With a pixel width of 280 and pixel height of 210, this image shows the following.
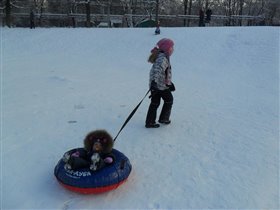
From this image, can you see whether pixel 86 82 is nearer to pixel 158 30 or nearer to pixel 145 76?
pixel 145 76

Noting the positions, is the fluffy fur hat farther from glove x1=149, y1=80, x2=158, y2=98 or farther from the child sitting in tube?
glove x1=149, y1=80, x2=158, y2=98

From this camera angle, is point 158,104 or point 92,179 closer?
point 92,179

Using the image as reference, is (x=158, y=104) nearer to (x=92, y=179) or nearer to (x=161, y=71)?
(x=161, y=71)

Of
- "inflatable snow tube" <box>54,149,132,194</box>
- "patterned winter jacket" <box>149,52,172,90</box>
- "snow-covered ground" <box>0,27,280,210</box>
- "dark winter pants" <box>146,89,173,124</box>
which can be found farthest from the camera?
"dark winter pants" <box>146,89,173,124</box>

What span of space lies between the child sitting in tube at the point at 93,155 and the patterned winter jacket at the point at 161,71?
1895mm

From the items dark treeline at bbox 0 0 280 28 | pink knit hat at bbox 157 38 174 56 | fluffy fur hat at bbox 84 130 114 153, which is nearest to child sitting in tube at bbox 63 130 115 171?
fluffy fur hat at bbox 84 130 114 153

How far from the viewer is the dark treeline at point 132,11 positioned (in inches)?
1193

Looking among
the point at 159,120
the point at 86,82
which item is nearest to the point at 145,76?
the point at 86,82

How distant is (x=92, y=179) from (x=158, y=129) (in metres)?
2.52

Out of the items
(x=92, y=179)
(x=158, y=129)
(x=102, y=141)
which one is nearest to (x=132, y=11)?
(x=158, y=129)

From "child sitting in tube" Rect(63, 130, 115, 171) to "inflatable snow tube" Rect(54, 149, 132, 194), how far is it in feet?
0.19

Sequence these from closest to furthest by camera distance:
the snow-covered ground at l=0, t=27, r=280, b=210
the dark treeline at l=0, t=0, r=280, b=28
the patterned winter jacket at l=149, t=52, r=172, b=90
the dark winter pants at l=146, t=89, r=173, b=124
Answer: the snow-covered ground at l=0, t=27, r=280, b=210
the patterned winter jacket at l=149, t=52, r=172, b=90
the dark winter pants at l=146, t=89, r=173, b=124
the dark treeline at l=0, t=0, r=280, b=28

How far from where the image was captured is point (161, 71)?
5.72 m

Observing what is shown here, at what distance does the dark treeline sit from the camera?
30.3m
